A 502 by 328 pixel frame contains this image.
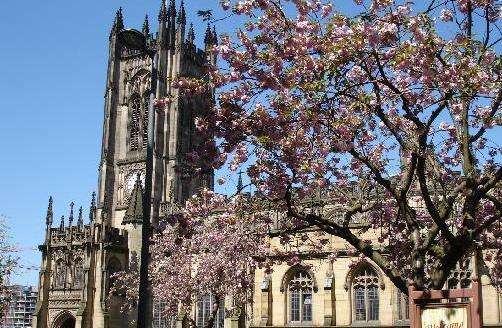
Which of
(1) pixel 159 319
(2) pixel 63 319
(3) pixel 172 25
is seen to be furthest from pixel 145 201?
(3) pixel 172 25

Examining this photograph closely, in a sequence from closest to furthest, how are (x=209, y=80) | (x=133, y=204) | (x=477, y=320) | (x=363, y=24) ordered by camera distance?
1. (x=477, y=320)
2. (x=363, y=24)
3. (x=209, y=80)
4. (x=133, y=204)

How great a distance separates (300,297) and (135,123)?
1471 inches

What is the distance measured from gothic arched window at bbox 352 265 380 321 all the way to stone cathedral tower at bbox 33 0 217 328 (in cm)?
1620

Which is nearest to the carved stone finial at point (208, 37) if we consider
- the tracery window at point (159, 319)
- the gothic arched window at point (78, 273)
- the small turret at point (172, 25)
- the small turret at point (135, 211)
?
the small turret at point (172, 25)

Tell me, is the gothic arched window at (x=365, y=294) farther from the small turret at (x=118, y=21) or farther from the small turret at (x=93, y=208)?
the small turret at (x=118, y=21)

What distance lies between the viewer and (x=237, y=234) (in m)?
32.7

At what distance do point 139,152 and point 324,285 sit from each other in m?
35.7

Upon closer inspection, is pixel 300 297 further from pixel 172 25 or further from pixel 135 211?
pixel 172 25

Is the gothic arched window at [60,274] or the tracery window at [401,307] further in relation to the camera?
the gothic arched window at [60,274]

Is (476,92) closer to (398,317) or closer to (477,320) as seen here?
(477,320)

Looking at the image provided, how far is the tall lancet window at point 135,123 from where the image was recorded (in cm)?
7156

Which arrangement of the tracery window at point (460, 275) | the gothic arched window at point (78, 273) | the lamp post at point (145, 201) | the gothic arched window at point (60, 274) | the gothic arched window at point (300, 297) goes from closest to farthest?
the lamp post at point (145, 201)
the tracery window at point (460, 275)
the gothic arched window at point (300, 297)
the gothic arched window at point (78, 273)
the gothic arched window at point (60, 274)

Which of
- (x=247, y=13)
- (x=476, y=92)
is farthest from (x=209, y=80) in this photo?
(x=476, y=92)

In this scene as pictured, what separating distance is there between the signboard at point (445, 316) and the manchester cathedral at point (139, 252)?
6138 millimetres
